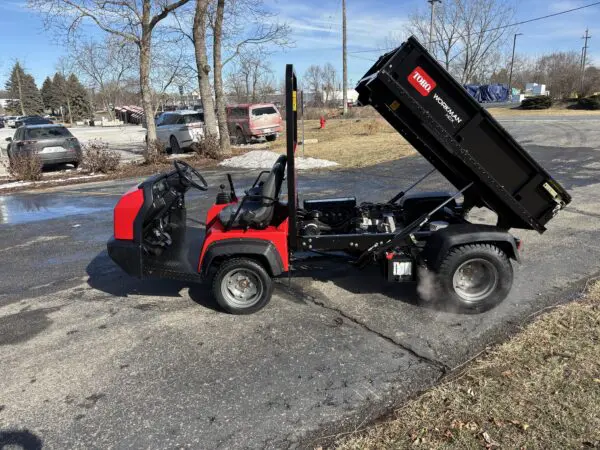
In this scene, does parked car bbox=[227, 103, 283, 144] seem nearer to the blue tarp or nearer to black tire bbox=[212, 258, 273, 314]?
black tire bbox=[212, 258, 273, 314]

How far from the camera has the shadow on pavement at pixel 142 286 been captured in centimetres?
480

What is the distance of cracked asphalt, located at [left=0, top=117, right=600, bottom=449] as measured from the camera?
2875 millimetres

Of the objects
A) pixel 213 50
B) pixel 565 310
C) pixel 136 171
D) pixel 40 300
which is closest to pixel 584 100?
pixel 213 50

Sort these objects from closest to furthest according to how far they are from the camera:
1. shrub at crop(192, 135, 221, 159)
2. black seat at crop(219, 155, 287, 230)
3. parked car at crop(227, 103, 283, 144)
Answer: black seat at crop(219, 155, 287, 230) < shrub at crop(192, 135, 221, 159) < parked car at crop(227, 103, 283, 144)

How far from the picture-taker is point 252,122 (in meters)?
22.3

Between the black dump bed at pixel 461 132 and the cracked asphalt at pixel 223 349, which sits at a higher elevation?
the black dump bed at pixel 461 132

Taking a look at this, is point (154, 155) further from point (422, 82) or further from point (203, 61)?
point (422, 82)

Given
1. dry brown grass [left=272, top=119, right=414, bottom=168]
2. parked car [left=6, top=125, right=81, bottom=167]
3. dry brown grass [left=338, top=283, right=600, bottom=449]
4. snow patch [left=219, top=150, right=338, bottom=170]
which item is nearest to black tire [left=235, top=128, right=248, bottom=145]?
dry brown grass [left=272, top=119, right=414, bottom=168]

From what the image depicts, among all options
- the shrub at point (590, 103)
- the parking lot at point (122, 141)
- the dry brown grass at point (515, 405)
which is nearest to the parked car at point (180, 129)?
the parking lot at point (122, 141)

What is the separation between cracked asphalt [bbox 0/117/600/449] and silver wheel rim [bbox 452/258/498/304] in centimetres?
20

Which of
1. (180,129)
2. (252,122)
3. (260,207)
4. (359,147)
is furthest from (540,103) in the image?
(260,207)

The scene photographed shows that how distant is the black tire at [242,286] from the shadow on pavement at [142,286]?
0.97ft

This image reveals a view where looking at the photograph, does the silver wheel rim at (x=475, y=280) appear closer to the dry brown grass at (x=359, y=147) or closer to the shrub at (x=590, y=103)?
the dry brown grass at (x=359, y=147)

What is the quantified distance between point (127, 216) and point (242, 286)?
4.26 ft
